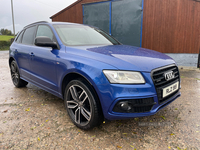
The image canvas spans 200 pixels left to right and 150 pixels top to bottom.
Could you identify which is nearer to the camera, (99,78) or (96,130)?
(99,78)

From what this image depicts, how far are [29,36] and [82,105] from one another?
8.17 ft

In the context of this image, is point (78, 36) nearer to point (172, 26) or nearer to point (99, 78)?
point (99, 78)

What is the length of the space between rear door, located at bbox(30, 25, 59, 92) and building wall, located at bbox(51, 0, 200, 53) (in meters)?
6.17

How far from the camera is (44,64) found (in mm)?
2889

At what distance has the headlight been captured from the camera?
1.88 meters

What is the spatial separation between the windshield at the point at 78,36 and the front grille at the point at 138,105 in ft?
4.58

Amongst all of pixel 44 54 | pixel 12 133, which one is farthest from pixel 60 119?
pixel 44 54

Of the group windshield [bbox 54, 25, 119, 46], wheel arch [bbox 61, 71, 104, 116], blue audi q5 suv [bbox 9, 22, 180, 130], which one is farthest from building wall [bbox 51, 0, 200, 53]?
wheel arch [bbox 61, 71, 104, 116]

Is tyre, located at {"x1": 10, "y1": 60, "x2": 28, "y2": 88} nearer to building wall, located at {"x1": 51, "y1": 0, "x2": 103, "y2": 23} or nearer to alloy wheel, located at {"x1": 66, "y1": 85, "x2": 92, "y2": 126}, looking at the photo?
alloy wheel, located at {"x1": 66, "y1": 85, "x2": 92, "y2": 126}

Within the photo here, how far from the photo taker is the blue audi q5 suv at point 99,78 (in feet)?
6.17

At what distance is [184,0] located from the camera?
7145 millimetres

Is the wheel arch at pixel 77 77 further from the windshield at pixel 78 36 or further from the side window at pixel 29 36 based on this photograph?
the side window at pixel 29 36

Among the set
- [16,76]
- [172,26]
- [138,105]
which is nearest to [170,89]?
[138,105]

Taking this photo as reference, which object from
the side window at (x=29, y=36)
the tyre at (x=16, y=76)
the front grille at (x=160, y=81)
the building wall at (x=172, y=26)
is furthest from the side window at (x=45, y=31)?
the building wall at (x=172, y=26)
